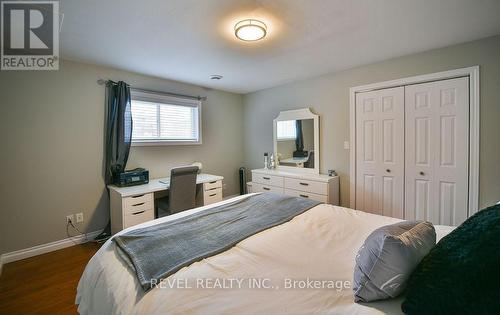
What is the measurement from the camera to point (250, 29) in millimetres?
1931

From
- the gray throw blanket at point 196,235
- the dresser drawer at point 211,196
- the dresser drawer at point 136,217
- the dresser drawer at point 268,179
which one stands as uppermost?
the dresser drawer at point 268,179

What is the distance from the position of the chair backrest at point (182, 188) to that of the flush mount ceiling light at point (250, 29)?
5.35 feet

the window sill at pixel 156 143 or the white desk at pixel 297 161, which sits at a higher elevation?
the window sill at pixel 156 143

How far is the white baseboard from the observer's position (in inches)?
92.9

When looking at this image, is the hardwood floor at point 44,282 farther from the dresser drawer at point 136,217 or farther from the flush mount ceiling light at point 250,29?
the flush mount ceiling light at point 250,29

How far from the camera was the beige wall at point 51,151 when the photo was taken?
237cm

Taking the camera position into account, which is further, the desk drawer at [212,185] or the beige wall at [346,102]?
the desk drawer at [212,185]

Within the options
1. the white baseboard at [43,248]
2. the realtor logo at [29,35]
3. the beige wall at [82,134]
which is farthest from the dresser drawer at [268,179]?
the realtor logo at [29,35]

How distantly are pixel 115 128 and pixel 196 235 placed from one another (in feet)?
7.37

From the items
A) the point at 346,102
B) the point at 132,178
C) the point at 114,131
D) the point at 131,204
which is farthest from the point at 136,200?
the point at 346,102

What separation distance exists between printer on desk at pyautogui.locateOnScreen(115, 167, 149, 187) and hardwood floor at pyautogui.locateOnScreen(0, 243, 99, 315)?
2.74 ft

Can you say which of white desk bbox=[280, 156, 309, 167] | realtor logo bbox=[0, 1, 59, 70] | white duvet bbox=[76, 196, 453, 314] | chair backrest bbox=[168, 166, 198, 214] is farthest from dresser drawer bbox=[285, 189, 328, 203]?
realtor logo bbox=[0, 1, 59, 70]

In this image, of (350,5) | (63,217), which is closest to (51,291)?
(63,217)

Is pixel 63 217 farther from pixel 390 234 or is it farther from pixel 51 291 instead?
pixel 390 234
